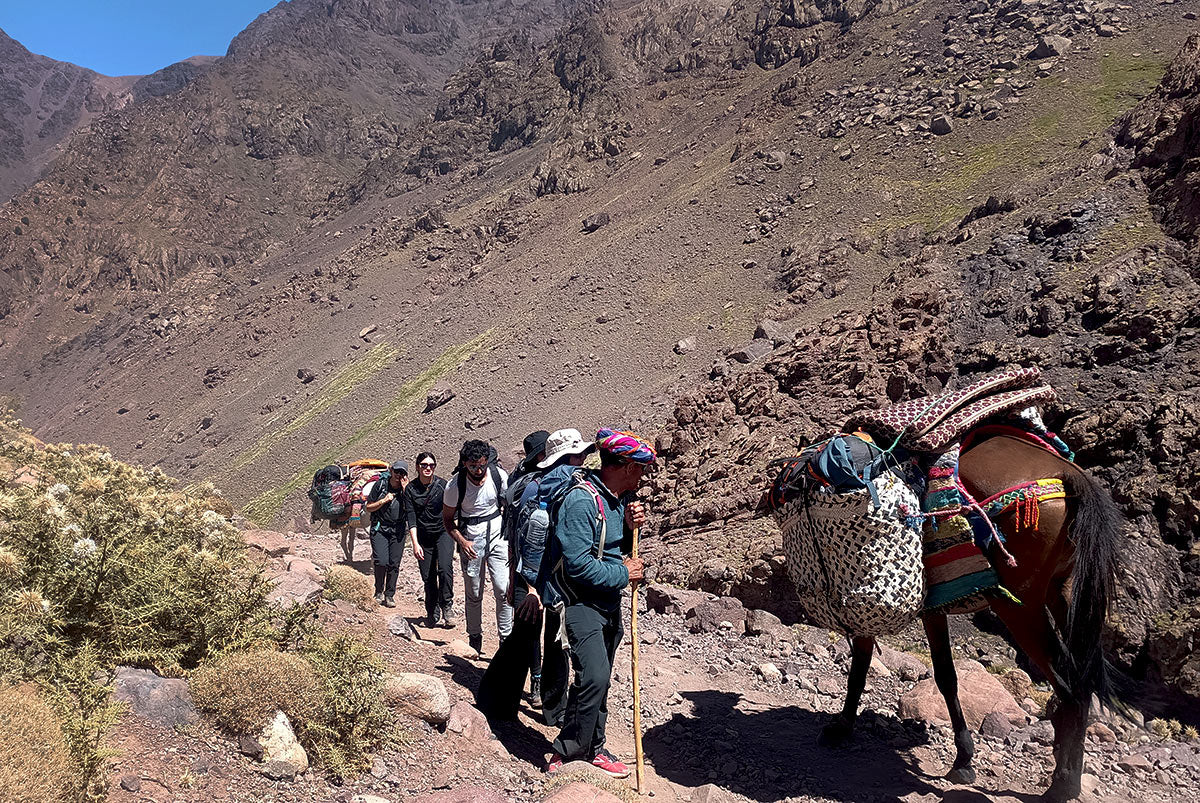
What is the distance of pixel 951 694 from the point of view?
16.1 ft

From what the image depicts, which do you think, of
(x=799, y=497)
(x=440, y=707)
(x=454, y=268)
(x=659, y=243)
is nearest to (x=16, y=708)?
(x=440, y=707)

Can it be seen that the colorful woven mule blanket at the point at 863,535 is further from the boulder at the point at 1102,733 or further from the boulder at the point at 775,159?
the boulder at the point at 775,159

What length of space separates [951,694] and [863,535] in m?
1.22

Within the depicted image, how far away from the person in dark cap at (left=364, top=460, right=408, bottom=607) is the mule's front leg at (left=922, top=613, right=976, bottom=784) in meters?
5.26

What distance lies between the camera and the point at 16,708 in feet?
10.0

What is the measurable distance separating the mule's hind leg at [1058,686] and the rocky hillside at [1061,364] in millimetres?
2136

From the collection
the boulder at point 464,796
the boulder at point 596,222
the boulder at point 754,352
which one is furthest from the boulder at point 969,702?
the boulder at point 596,222

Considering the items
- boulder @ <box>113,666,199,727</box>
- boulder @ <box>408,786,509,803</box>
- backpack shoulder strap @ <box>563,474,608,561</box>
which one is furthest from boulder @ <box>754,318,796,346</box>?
boulder @ <box>113,666,199,727</box>

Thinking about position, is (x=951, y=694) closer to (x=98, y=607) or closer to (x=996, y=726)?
(x=996, y=726)

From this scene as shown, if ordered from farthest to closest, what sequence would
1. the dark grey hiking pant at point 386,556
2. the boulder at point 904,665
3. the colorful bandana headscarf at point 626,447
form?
the dark grey hiking pant at point 386,556, the boulder at point 904,665, the colorful bandana headscarf at point 626,447

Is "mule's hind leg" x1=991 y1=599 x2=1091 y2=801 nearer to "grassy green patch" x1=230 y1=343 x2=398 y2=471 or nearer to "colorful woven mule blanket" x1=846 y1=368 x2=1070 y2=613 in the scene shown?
"colorful woven mule blanket" x1=846 y1=368 x2=1070 y2=613

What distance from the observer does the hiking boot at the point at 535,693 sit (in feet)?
18.0

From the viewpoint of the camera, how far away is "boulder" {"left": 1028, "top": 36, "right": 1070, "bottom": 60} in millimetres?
28594

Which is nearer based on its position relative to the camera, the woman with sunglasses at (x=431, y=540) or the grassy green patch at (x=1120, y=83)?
the woman with sunglasses at (x=431, y=540)
